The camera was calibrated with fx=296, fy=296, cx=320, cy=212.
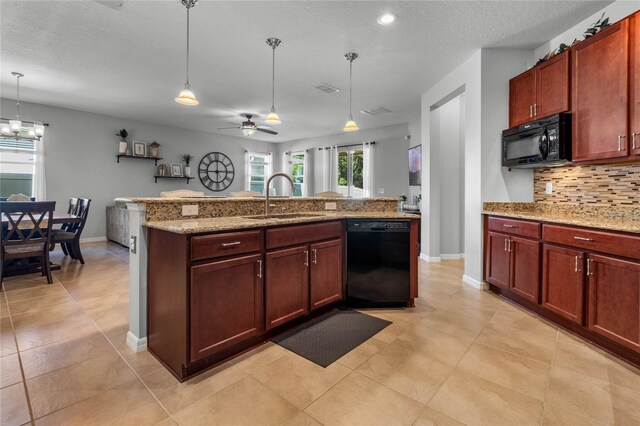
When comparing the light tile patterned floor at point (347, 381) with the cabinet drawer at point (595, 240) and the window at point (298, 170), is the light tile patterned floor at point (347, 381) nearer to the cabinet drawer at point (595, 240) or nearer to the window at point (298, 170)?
the cabinet drawer at point (595, 240)

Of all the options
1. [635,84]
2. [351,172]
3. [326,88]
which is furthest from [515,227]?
[351,172]

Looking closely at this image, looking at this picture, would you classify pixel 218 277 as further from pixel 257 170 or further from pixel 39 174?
pixel 257 170

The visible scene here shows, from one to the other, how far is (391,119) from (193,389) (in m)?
6.44

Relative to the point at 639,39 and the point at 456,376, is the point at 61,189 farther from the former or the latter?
the point at 639,39

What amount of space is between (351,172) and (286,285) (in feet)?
20.3

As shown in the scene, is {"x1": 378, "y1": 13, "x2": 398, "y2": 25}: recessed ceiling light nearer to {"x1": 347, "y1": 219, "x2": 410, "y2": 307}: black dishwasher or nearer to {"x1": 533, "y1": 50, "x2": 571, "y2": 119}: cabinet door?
{"x1": 533, "y1": 50, "x2": 571, "y2": 119}: cabinet door

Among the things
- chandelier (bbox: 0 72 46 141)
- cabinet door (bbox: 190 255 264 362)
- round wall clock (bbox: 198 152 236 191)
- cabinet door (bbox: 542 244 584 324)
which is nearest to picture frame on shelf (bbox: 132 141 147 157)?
round wall clock (bbox: 198 152 236 191)

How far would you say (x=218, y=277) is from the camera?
73.9 inches

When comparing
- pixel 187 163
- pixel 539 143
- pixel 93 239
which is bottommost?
pixel 93 239

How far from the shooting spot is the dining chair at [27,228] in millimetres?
3520

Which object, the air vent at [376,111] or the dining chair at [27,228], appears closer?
the dining chair at [27,228]

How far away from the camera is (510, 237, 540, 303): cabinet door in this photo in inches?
106

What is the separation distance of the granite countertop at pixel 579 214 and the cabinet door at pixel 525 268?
0.27 meters

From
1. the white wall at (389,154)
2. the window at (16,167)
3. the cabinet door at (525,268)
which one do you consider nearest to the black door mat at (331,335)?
the cabinet door at (525,268)
